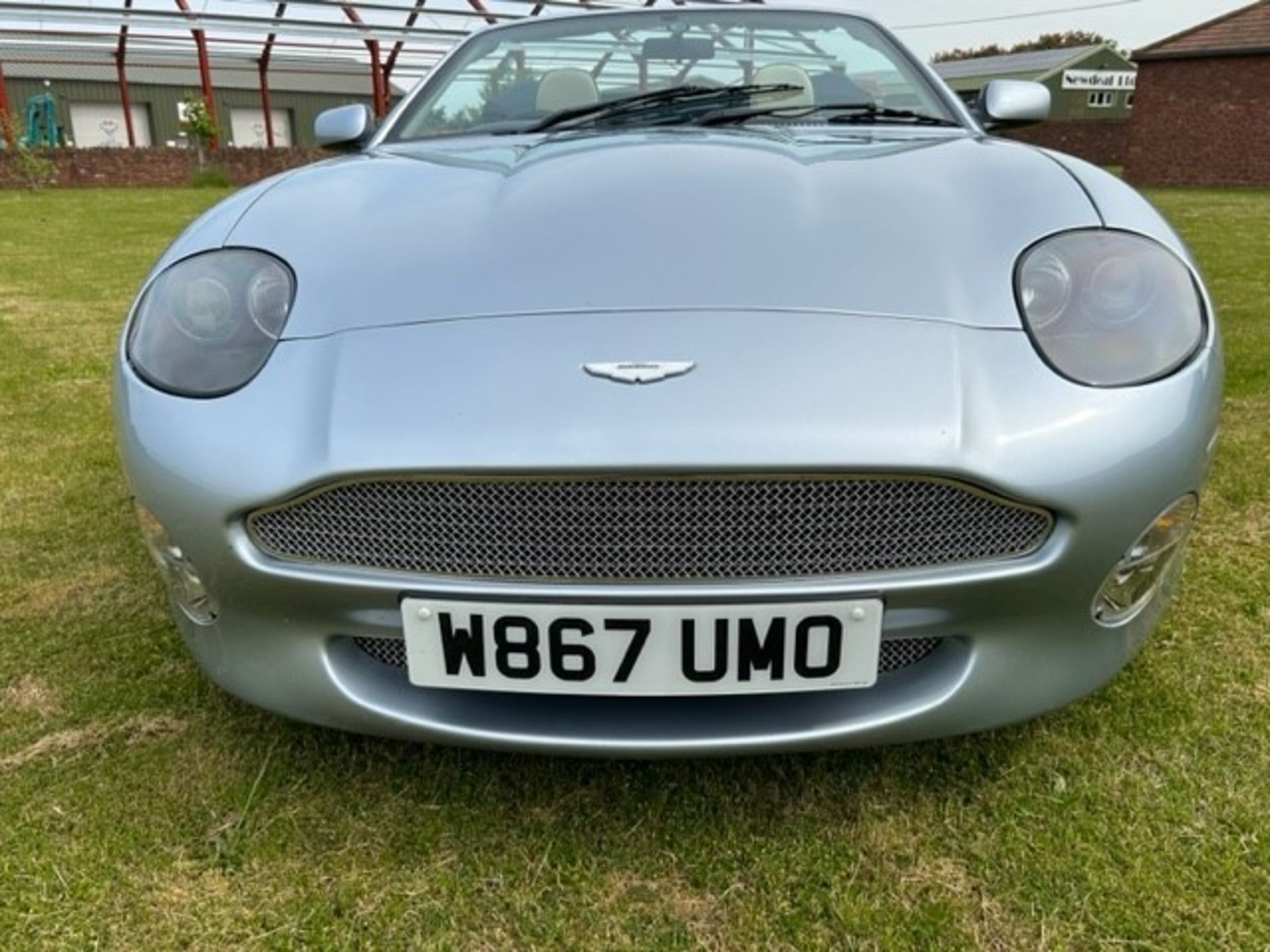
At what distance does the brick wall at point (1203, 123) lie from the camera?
18.9 metres

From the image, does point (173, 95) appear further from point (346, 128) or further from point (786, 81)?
point (786, 81)

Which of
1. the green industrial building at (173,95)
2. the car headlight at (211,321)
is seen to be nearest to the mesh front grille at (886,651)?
the car headlight at (211,321)

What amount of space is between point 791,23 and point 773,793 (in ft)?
6.39

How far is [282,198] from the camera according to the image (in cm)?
175

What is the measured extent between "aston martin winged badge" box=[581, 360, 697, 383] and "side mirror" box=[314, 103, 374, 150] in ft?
4.96

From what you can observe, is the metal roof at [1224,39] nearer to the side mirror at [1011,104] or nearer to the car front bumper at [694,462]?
the side mirror at [1011,104]

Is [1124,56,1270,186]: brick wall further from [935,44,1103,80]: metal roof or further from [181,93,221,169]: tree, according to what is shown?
[935,44,1103,80]: metal roof

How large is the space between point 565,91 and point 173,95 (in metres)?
38.5

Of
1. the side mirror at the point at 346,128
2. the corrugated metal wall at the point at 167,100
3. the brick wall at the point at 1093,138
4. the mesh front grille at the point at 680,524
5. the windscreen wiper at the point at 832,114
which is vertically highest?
the windscreen wiper at the point at 832,114

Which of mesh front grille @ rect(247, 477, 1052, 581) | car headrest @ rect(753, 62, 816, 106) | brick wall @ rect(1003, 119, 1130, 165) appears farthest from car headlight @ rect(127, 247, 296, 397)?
brick wall @ rect(1003, 119, 1130, 165)

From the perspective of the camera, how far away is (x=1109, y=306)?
141 cm

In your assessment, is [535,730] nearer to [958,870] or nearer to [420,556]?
[420,556]

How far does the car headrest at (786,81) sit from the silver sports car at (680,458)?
2.67ft

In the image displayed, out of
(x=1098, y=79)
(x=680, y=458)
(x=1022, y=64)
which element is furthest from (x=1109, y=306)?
(x=1022, y=64)
